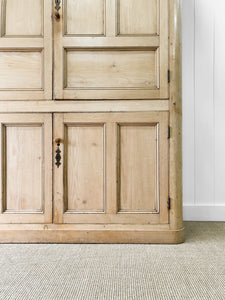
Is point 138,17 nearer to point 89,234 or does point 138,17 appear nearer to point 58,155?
point 58,155

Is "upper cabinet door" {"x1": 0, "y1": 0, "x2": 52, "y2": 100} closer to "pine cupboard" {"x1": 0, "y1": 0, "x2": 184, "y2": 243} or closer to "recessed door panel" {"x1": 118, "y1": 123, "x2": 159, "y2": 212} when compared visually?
"pine cupboard" {"x1": 0, "y1": 0, "x2": 184, "y2": 243}

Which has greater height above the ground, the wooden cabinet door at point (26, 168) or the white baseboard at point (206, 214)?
the wooden cabinet door at point (26, 168)

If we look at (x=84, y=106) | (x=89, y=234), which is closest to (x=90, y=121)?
(x=84, y=106)

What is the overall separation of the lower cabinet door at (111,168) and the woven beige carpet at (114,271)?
0.18 meters

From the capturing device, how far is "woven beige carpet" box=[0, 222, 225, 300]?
100cm

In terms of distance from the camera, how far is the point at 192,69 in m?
1.98

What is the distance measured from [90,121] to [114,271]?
75 centimetres

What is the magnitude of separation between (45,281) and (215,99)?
1577mm

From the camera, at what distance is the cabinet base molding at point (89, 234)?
150cm

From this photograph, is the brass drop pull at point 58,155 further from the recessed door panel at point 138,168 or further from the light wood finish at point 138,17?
the light wood finish at point 138,17

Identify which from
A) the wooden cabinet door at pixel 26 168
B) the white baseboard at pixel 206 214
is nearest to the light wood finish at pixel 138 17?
the wooden cabinet door at pixel 26 168

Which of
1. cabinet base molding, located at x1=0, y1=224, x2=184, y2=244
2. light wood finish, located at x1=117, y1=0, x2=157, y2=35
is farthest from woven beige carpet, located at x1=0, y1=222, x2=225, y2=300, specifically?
light wood finish, located at x1=117, y1=0, x2=157, y2=35

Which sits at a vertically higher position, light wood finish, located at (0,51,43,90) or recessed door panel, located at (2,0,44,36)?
recessed door panel, located at (2,0,44,36)

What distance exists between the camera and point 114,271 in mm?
1167
